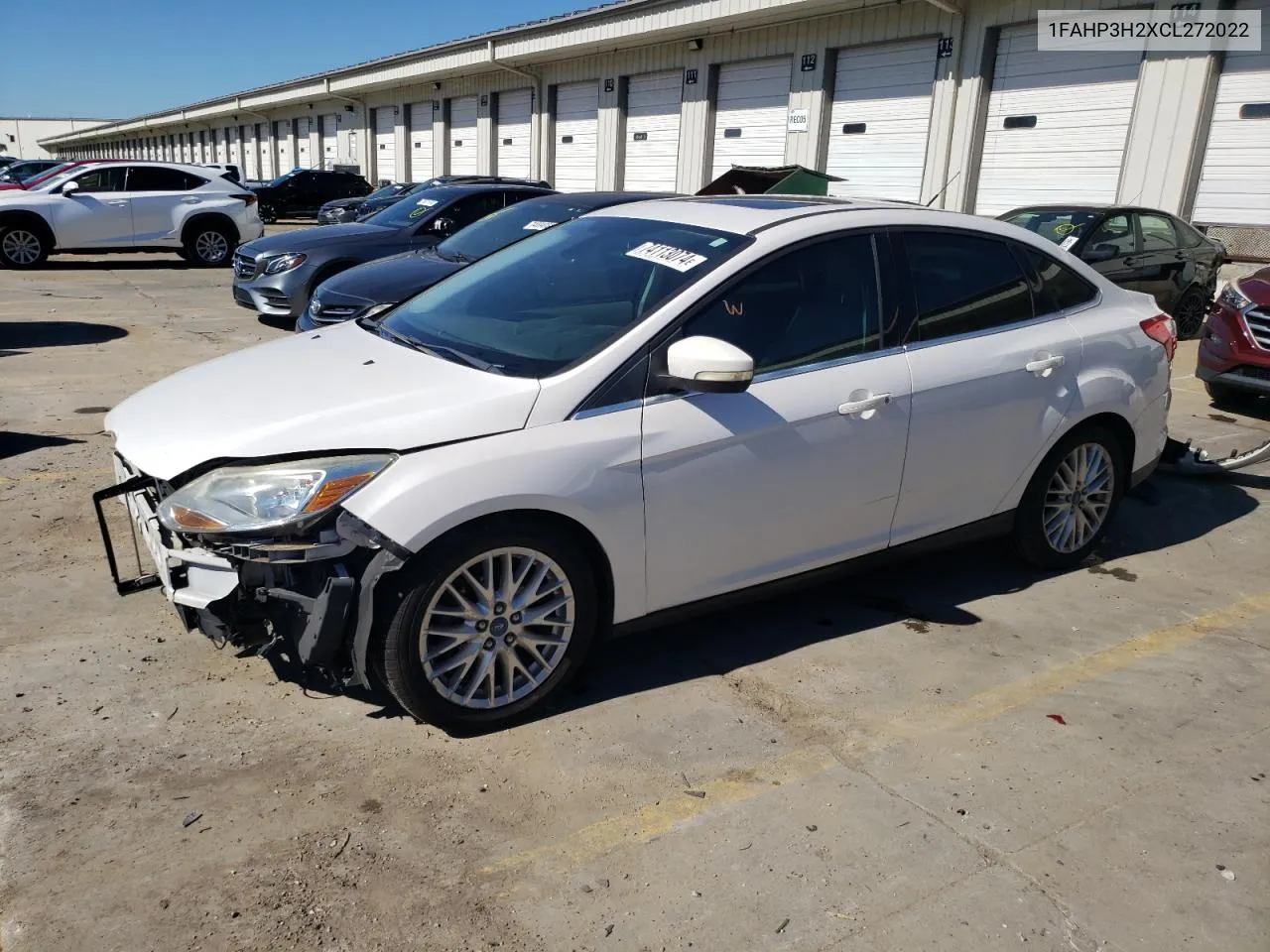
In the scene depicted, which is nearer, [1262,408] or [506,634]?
[506,634]

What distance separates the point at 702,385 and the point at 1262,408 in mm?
7364

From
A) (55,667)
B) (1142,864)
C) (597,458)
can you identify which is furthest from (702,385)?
(55,667)

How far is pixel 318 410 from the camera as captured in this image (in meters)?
3.09

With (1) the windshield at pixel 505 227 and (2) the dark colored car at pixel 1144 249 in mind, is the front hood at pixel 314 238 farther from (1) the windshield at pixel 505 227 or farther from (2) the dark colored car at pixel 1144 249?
(2) the dark colored car at pixel 1144 249

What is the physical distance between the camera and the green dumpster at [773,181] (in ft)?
35.2

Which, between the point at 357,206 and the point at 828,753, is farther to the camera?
the point at 357,206

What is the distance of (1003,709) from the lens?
3480 millimetres

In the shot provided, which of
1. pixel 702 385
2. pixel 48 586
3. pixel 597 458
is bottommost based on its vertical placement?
pixel 48 586

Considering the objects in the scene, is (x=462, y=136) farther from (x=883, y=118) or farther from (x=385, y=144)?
(x=883, y=118)

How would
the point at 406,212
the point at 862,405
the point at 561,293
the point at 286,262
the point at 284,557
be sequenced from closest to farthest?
the point at 284,557
the point at 862,405
the point at 561,293
the point at 286,262
the point at 406,212

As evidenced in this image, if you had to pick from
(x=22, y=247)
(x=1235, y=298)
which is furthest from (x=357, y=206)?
(x=1235, y=298)

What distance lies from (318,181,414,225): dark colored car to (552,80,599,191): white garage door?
12.1 feet

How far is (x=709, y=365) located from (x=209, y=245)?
16.5 m

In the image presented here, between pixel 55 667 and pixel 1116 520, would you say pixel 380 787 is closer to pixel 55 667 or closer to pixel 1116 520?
pixel 55 667
